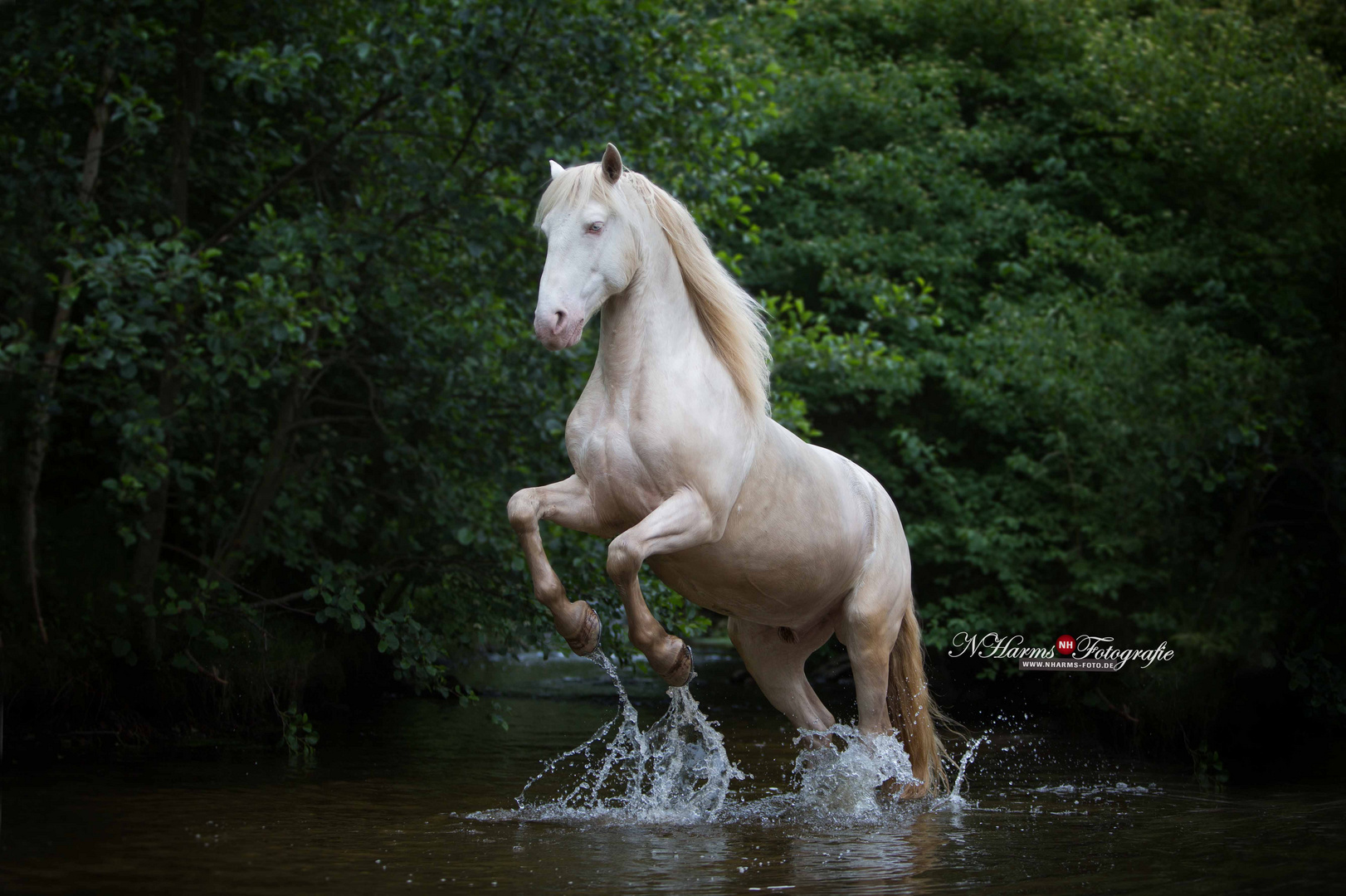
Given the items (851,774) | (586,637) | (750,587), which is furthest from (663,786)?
(586,637)

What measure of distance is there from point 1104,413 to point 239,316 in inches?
260

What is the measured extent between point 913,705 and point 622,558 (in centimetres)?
223

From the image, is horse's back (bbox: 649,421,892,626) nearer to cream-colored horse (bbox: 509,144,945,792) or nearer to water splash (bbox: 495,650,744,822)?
cream-colored horse (bbox: 509,144,945,792)

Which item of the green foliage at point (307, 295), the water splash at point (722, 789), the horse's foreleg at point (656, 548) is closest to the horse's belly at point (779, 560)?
the horse's foreleg at point (656, 548)

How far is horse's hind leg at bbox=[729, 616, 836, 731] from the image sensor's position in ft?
17.5

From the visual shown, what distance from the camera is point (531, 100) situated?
301 inches

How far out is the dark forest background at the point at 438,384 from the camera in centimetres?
696

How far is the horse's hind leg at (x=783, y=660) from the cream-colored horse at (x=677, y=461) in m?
0.28

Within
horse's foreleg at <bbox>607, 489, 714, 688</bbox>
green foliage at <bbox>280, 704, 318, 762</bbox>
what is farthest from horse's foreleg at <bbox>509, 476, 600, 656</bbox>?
green foliage at <bbox>280, 704, 318, 762</bbox>

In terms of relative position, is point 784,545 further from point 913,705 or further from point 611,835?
point 913,705

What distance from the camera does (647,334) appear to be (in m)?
4.26

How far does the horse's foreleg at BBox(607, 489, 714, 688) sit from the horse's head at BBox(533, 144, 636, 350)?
66 cm

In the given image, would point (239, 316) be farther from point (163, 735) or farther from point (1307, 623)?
point (1307, 623)

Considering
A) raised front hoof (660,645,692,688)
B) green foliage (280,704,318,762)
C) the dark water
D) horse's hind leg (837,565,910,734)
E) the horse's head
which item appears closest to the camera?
the dark water
